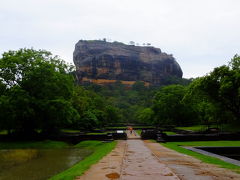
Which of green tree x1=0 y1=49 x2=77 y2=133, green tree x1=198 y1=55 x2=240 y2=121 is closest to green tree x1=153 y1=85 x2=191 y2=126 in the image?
green tree x1=198 y1=55 x2=240 y2=121

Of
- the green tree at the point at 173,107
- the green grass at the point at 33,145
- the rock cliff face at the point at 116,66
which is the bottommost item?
the green grass at the point at 33,145

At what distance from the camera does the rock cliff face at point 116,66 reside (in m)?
182

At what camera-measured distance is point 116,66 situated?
18775 cm

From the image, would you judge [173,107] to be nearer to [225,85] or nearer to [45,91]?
[225,85]

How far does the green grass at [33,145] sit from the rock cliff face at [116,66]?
14892cm

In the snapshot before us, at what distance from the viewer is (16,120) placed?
98.8 feet

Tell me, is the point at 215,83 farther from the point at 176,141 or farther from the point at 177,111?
the point at 177,111

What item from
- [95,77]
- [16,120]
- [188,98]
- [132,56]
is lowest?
[16,120]

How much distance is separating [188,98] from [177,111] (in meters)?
22.2

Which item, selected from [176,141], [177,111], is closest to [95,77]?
[177,111]

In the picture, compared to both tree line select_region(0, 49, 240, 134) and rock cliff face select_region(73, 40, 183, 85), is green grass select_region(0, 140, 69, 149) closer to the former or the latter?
tree line select_region(0, 49, 240, 134)

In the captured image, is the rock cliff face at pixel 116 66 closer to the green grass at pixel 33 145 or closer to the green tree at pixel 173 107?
the green tree at pixel 173 107

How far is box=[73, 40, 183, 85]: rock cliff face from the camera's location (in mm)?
181625

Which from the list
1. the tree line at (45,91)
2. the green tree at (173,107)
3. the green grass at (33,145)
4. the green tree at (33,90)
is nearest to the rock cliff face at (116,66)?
the green tree at (173,107)
